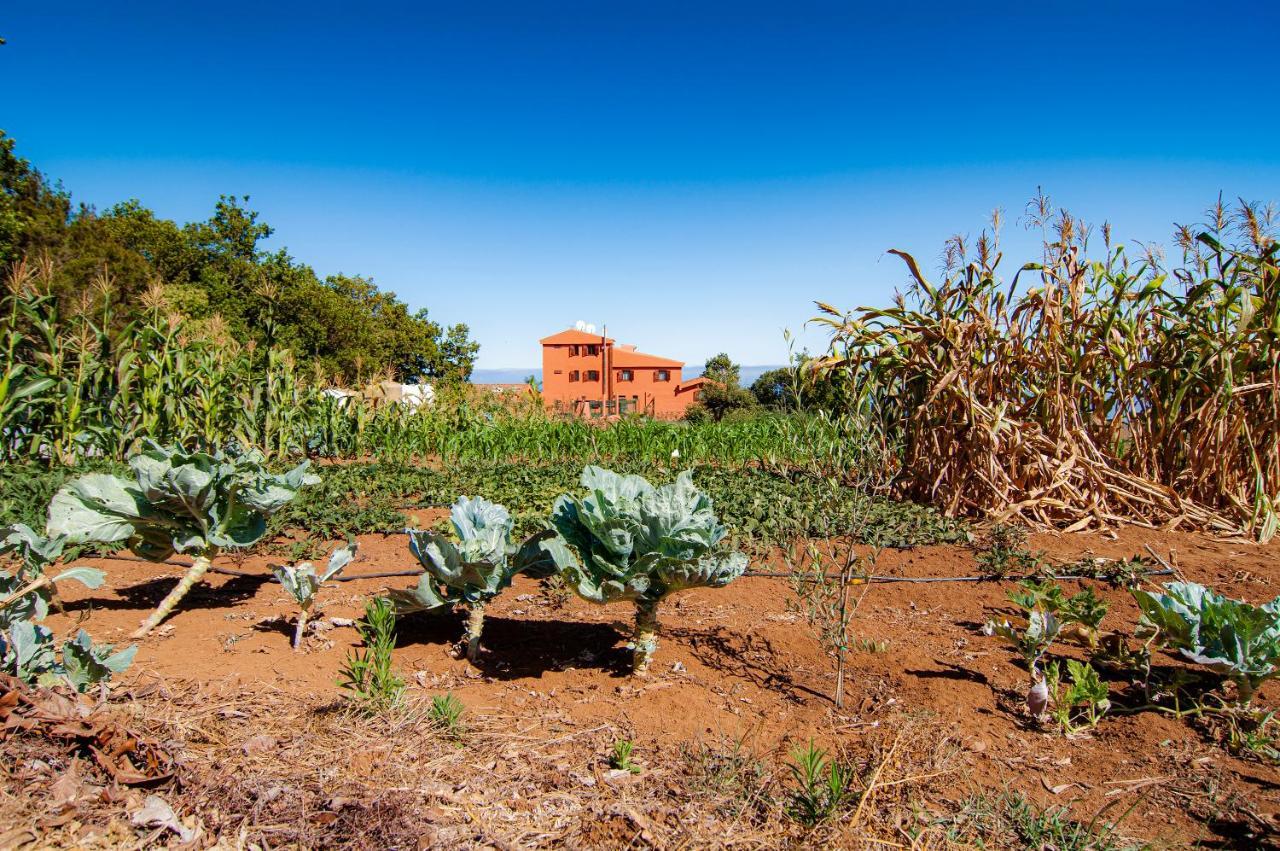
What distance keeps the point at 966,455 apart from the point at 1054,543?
112 centimetres

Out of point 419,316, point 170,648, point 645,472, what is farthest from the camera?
point 419,316

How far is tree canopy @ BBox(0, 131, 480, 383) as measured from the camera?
1977 cm

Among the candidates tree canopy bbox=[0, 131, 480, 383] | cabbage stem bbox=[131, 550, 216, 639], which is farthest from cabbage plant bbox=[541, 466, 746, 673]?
tree canopy bbox=[0, 131, 480, 383]

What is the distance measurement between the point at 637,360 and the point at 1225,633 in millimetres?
46180

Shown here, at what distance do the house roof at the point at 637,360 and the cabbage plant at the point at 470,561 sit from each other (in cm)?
4471

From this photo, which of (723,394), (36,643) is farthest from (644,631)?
(723,394)

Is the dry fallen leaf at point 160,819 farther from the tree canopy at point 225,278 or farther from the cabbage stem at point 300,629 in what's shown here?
the tree canopy at point 225,278

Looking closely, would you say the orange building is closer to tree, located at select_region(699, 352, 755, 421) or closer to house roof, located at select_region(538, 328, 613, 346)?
house roof, located at select_region(538, 328, 613, 346)

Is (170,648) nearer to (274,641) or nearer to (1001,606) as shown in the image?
(274,641)

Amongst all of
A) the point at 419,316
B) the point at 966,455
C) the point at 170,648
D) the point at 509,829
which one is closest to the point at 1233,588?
the point at 966,455

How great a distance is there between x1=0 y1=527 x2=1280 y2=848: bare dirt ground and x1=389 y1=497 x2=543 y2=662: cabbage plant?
0.27 meters

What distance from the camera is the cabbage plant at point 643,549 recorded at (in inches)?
95.9

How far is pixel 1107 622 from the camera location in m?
3.37

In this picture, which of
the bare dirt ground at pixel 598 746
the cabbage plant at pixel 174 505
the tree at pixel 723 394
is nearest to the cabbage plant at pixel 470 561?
the bare dirt ground at pixel 598 746
